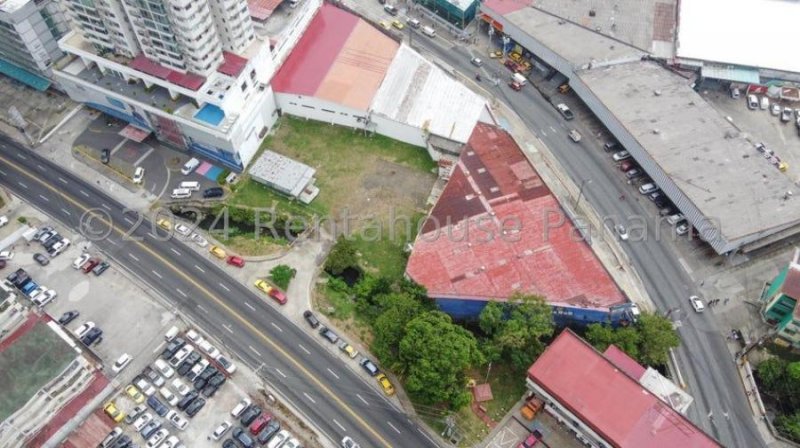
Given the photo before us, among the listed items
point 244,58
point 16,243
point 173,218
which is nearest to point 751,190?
point 244,58

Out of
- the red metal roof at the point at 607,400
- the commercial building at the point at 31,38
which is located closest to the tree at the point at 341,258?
the red metal roof at the point at 607,400

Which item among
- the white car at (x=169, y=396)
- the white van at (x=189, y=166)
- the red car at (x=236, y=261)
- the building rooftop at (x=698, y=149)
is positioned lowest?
the white car at (x=169, y=396)

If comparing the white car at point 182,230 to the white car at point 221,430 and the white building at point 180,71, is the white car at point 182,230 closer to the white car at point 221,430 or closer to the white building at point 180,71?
the white building at point 180,71

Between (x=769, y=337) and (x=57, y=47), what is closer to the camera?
(x=769, y=337)

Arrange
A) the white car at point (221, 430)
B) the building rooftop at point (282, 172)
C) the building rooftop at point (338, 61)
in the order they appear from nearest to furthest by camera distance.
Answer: the white car at point (221, 430)
the building rooftop at point (282, 172)
the building rooftop at point (338, 61)

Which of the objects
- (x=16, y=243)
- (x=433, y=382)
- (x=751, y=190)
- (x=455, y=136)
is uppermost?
(x=751, y=190)

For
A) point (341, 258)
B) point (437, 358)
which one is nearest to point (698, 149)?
point (437, 358)

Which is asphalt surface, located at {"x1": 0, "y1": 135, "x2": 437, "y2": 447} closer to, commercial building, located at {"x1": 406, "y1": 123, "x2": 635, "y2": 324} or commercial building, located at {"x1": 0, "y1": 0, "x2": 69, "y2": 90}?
commercial building, located at {"x1": 0, "y1": 0, "x2": 69, "y2": 90}

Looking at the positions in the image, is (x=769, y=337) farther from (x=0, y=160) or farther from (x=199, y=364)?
(x=0, y=160)
